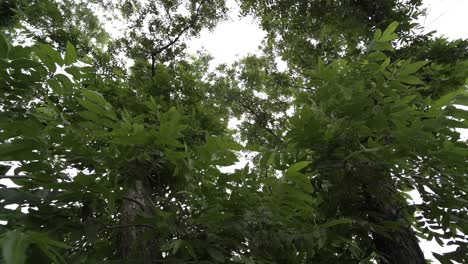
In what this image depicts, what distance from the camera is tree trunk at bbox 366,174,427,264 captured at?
2.56 meters

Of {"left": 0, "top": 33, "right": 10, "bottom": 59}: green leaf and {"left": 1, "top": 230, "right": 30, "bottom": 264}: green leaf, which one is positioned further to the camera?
{"left": 0, "top": 33, "right": 10, "bottom": 59}: green leaf

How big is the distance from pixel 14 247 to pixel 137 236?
6.18 ft

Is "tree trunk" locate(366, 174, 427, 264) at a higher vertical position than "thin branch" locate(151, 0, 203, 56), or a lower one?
lower

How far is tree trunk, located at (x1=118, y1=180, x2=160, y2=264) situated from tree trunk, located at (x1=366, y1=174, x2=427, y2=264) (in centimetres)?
151

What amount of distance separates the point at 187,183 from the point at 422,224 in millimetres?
1768

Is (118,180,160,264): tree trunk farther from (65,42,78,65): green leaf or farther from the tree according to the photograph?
(65,42,78,65): green leaf

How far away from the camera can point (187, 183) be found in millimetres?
2049

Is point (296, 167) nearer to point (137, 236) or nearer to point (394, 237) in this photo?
point (394, 237)

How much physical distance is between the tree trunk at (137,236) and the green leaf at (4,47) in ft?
2.97

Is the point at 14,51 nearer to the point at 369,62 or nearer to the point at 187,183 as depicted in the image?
the point at 187,183

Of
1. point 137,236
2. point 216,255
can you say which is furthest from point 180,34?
point 216,255

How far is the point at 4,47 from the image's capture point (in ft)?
5.69

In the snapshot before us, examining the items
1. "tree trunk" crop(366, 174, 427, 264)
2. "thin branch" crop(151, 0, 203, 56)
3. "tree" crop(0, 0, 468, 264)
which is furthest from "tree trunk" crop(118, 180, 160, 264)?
"thin branch" crop(151, 0, 203, 56)

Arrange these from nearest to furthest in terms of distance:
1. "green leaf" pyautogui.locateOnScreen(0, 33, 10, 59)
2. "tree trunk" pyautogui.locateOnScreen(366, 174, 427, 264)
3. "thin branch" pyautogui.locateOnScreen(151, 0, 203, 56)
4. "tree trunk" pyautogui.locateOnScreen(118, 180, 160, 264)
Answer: "green leaf" pyautogui.locateOnScreen(0, 33, 10, 59), "tree trunk" pyautogui.locateOnScreen(118, 180, 160, 264), "tree trunk" pyautogui.locateOnScreen(366, 174, 427, 264), "thin branch" pyautogui.locateOnScreen(151, 0, 203, 56)
